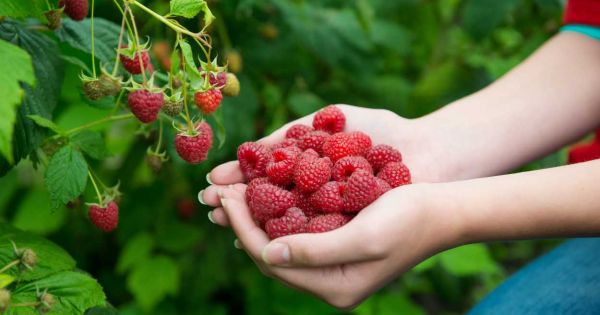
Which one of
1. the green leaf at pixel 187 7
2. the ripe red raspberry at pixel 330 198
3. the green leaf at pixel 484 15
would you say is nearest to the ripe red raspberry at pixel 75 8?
the green leaf at pixel 187 7

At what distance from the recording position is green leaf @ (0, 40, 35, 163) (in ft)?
2.37

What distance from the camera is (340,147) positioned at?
1.26 m

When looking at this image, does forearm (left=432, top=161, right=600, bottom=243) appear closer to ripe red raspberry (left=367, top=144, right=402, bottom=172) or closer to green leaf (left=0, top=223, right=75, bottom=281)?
ripe red raspberry (left=367, top=144, right=402, bottom=172)

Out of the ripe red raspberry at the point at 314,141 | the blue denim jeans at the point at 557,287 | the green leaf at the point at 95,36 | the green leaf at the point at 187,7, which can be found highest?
the green leaf at the point at 187,7

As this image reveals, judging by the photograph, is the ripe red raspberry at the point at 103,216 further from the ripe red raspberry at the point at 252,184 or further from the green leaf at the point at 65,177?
the ripe red raspberry at the point at 252,184

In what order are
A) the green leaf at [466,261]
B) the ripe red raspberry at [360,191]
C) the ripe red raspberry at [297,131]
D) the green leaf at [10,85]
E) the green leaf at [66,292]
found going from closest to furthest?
the green leaf at [10,85] → the green leaf at [66,292] → the ripe red raspberry at [360,191] → the ripe red raspberry at [297,131] → the green leaf at [466,261]

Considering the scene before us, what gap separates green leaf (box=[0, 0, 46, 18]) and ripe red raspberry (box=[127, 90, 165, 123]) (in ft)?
0.66

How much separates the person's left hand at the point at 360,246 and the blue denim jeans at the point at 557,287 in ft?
0.87

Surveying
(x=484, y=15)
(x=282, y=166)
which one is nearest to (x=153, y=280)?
(x=282, y=166)

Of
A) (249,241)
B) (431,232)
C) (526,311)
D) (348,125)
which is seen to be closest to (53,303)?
(249,241)

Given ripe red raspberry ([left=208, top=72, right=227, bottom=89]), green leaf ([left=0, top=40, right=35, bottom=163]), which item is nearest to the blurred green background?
ripe red raspberry ([left=208, top=72, right=227, bottom=89])

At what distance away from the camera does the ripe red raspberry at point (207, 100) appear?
100 centimetres

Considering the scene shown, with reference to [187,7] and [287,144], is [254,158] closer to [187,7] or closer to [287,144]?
[287,144]

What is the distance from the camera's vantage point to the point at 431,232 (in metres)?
1.04
